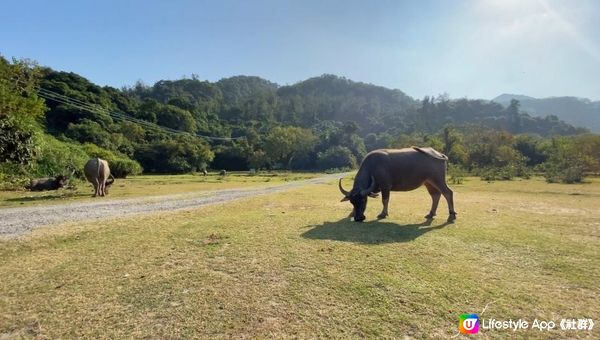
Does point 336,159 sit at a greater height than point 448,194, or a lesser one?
greater

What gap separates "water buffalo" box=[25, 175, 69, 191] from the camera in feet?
68.0

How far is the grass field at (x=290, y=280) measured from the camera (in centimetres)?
414

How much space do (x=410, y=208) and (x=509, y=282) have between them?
833 cm

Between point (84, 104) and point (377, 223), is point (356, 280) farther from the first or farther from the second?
point (84, 104)

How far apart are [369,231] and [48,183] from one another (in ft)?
72.1

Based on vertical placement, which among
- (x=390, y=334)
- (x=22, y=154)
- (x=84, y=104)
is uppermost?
(x=84, y=104)

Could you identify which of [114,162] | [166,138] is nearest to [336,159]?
[166,138]

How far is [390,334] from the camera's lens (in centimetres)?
393

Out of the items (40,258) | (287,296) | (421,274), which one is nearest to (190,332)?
(287,296)

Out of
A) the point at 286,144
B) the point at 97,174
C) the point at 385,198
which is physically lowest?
the point at 385,198

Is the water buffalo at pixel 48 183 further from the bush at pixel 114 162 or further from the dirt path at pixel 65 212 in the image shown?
the bush at pixel 114 162

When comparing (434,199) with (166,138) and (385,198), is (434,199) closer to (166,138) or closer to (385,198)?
(385,198)

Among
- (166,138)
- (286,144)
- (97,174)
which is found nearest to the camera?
(97,174)

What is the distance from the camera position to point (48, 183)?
21266mm
